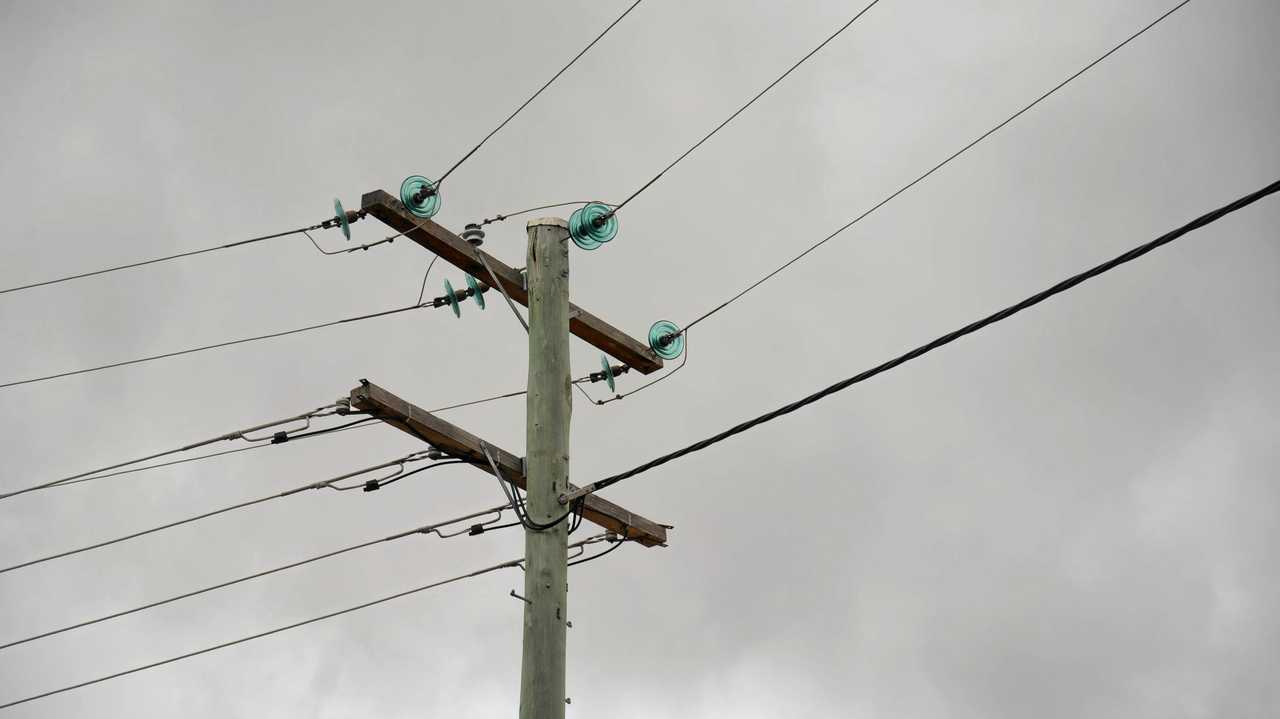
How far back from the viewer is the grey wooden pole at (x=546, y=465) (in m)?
10.3

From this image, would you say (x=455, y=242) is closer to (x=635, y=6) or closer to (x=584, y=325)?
(x=584, y=325)

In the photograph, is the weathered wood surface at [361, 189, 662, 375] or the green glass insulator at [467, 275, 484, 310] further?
the green glass insulator at [467, 275, 484, 310]

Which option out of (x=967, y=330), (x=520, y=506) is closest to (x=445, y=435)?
(x=520, y=506)

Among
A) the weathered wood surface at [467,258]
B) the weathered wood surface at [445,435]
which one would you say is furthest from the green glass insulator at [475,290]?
the weathered wood surface at [445,435]

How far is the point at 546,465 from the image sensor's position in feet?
36.2

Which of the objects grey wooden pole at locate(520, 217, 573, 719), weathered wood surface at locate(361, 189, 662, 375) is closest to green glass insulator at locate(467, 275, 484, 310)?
weathered wood surface at locate(361, 189, 662, 375)

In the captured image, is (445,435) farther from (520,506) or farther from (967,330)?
(967,330)

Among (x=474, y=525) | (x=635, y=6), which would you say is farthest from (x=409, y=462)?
(x=635, y=6)

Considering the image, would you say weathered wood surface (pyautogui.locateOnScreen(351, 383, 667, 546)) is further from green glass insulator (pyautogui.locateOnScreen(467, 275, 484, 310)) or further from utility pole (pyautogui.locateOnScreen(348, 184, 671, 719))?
green glass insulator (pyautogui.locateOnScreen(467, 275, 484, 310))

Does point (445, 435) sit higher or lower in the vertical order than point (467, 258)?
lower

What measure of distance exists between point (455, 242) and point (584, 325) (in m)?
1.21

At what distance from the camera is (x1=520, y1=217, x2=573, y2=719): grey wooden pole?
10344 millimetres

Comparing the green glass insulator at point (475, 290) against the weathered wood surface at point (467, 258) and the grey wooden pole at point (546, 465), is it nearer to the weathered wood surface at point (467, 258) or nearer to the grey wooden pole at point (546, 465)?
the weathered wood surface at point (467, 258)

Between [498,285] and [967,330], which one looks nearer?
[967,330]
